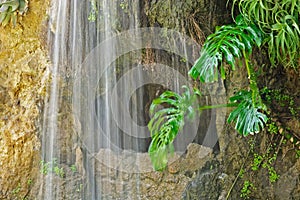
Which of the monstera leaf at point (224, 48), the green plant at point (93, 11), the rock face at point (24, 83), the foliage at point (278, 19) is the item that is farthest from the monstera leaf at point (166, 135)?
the rock face at point (24, 83)

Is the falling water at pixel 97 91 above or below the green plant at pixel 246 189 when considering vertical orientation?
above

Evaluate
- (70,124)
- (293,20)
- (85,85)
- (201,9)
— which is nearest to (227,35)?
(293,20)

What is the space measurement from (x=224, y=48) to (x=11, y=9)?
195 centimetres

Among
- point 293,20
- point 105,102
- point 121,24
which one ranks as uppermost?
point 121,24

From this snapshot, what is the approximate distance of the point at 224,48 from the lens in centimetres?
202

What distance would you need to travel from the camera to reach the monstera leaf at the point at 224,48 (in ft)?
6.37

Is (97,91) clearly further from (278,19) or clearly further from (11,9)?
(278,19)

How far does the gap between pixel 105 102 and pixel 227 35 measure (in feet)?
5.02

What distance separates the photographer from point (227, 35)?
211cm

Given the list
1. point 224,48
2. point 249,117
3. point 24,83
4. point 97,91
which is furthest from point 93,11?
point 249,117

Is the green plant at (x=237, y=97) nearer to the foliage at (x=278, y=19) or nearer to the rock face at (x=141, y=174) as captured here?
the foliage at (x=278, y=19)

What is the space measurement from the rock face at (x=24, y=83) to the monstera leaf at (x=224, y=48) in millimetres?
1684

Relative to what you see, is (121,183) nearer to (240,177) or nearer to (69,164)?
(69,164)

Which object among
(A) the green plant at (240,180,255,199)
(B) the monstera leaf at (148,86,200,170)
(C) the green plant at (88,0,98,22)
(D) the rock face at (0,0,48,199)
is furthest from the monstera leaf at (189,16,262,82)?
(D) the rock face at (0,0,48,199)
